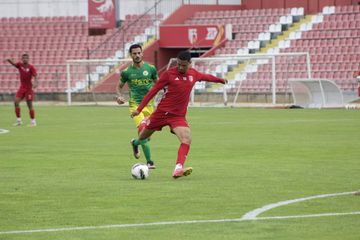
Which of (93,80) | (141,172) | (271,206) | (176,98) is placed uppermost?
(176,98)

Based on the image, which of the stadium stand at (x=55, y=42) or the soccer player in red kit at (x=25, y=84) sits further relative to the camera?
the stadium stand at (x=55, y=42)

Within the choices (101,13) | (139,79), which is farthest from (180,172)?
(101,13)

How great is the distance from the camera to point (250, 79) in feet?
153

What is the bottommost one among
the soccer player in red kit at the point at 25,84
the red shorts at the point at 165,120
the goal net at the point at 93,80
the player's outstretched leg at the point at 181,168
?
the goal net at the point at 93,80

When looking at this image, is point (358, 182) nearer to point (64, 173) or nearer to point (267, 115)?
point (64, 173)

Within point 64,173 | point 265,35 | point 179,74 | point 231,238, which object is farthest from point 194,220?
point 265,35

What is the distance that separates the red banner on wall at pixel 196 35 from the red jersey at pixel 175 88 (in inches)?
1375

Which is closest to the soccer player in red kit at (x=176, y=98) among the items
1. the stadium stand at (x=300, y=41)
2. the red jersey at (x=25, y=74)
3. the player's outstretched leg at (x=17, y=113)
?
the player's outstretched leg at (x=17, y=113)

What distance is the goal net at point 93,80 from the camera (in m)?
49.3

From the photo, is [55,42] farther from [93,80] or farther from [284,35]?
[284,35]

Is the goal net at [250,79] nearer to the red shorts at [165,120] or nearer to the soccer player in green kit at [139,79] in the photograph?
the soccer player in green kit at [139,79]

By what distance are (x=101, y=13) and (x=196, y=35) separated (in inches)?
252

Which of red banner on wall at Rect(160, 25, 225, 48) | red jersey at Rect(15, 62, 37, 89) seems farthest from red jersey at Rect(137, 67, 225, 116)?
red banner on wall at Rect(160, 25, 225, 48)

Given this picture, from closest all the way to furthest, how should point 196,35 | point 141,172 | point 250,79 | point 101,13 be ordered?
point 141,172 → point 250,79 → point 196,35 → point 101,13
